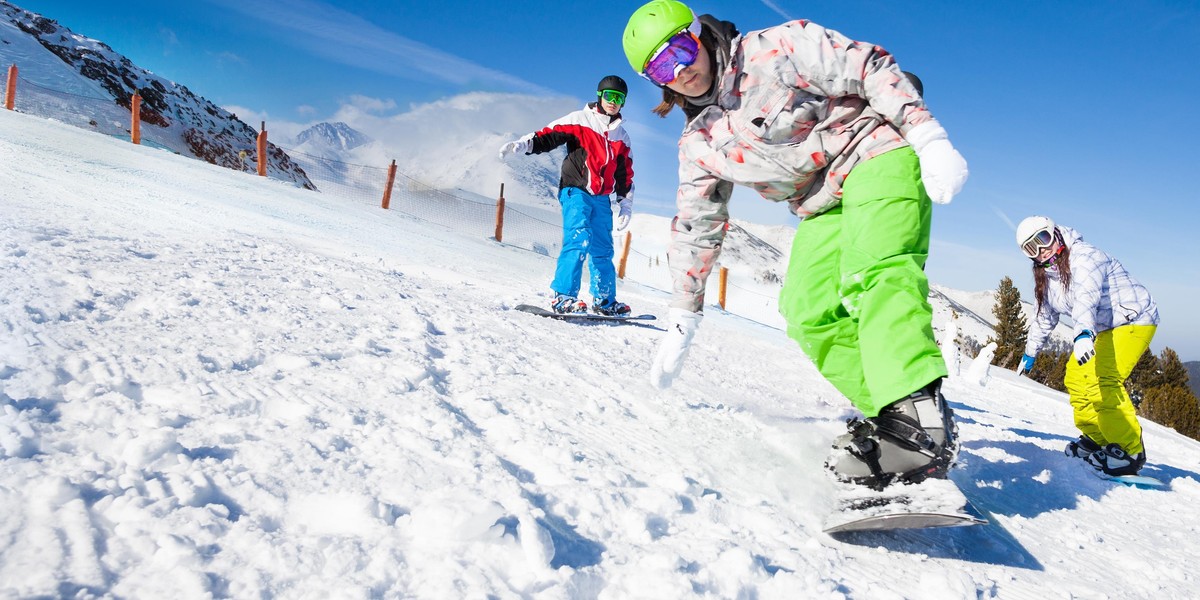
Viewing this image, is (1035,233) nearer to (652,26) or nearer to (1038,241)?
(1038,241)

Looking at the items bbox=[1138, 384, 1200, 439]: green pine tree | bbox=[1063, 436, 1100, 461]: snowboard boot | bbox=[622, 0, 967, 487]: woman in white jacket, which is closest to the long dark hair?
bbox=[1063, 436, 1100, 461]: snowboard boot

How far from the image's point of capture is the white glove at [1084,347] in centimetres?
317

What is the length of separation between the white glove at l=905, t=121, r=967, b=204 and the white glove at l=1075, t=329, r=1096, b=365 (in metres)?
2.20

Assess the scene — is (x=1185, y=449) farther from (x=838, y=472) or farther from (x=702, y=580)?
(x=702, y=580)

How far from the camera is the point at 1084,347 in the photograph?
3197 mm

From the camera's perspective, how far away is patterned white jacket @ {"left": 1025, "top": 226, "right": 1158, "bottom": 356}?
3.28 meters

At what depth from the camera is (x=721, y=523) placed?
4.59 feet

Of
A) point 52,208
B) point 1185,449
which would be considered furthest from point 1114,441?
→ point 52,208

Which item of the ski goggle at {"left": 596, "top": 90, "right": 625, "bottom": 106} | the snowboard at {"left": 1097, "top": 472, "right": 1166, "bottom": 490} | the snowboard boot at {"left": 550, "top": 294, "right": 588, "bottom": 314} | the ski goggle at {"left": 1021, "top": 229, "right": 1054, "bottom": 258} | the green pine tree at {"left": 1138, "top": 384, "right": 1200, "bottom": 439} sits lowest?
the green pine tree at {"left": 1138, "top": 384, "right": 1200, "bottom": 439}

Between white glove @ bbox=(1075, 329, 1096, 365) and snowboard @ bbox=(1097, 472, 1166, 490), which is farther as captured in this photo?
white glove @ bbox=(1075, 329, 1096, 365)

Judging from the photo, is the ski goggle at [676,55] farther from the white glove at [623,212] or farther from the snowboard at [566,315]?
the white glove at [623,212]

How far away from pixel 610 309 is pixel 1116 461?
9.88 feet

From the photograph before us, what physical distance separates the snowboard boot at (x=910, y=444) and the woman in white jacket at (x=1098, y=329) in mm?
2322

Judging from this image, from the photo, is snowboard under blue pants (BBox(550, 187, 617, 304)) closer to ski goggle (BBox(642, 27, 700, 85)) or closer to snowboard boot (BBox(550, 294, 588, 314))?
snowboard boot (BBox(550, 294, 588, 314))
